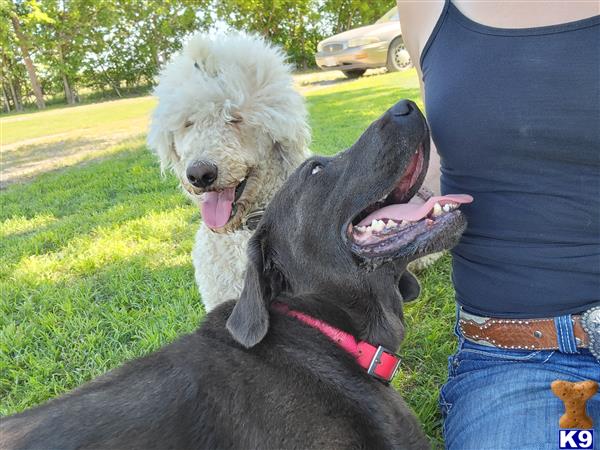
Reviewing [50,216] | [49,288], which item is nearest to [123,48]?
[50,216]

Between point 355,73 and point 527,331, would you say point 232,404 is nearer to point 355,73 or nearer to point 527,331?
point 527,331

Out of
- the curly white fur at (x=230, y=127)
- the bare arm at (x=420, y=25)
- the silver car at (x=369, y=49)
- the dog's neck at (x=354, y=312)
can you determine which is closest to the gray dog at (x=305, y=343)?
the dog's neck at (x=354, y=312)

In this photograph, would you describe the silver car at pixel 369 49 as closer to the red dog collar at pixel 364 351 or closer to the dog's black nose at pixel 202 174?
the dog's black nose at pixel 202 174

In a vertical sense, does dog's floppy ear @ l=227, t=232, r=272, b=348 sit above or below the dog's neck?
above

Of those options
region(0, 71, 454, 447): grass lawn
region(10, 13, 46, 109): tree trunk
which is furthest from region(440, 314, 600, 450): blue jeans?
region(10, 13, 46, 109): tree trunk

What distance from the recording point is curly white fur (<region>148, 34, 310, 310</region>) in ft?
10.8

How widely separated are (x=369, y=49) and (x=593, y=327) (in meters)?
16.2

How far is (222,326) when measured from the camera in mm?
2277

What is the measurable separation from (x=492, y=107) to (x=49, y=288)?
3.58m

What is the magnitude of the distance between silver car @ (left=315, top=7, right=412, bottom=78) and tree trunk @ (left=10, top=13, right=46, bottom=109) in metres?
20.0

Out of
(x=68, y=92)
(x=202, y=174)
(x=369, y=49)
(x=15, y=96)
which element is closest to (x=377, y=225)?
(x=202, y=174)

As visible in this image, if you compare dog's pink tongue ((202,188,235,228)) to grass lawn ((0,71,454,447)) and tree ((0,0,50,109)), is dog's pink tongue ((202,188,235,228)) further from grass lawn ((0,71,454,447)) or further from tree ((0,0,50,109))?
tree ((0,0,50,109))


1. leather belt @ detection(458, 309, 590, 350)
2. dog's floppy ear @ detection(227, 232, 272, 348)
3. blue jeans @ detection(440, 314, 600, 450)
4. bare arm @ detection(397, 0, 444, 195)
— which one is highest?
bare arm @ detection(397, 0, 444, 195)

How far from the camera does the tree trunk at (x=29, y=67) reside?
29.3m
